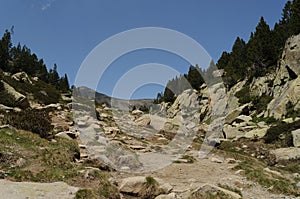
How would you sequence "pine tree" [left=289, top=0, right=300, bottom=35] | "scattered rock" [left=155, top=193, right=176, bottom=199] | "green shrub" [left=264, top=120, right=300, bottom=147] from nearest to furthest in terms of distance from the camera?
"scattered rock" [left=155, top=193, right=176, bottom=199] → "green shrub" [left=264, top=120, right=300, bottom=147] → "pine tree" [left=289, top=0, right=300, bottom=35]

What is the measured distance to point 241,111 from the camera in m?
47.2

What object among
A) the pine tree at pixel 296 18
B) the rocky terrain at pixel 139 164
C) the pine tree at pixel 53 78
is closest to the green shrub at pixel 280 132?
the rocky terrain at pixel 139 164

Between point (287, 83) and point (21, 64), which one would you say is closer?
point (287, 83)

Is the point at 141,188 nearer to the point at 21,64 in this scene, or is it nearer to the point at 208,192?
the point at 208,192

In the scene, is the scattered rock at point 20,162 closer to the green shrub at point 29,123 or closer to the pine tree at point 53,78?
the green shrub at point 29,123

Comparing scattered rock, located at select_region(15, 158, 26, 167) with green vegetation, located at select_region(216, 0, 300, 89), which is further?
green vegetation, located at select_region(216, 0, 300, 89)

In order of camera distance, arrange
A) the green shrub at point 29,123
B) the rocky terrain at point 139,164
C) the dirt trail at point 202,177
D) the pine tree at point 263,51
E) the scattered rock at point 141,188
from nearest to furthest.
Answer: the rocky terrain at point 139,164 < the scattered rock at point 141,188 < the dirt trail at point 202,177 < the green shrub at point 29,123 < the pine tree at point 263,51

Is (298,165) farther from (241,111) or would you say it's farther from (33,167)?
(241,111)

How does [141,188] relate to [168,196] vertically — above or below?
above

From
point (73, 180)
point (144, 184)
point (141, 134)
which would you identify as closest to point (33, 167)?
point (73, 180)

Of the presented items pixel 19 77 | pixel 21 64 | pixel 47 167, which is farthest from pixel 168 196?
pixel 21 64

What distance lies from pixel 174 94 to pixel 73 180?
96.4 meters

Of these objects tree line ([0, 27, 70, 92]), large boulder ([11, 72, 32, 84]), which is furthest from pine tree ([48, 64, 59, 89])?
large boulder ([11, 72, 32, 84])

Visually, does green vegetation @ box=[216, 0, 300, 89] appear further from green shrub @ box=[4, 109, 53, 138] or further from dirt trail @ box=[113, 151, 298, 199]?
green shrub @ box=[4, 109, 53, 138]
